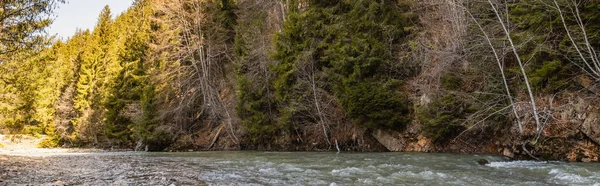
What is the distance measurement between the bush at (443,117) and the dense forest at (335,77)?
50 millimetres

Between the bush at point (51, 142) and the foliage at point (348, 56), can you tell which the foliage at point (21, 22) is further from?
the bush at point (51, 142)

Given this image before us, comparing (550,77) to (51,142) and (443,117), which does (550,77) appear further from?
(51,142)

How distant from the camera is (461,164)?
9789 mm

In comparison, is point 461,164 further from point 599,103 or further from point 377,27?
point 377,27

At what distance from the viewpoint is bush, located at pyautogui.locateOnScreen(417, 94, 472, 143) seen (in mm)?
13344

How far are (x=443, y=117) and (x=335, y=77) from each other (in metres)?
5.14

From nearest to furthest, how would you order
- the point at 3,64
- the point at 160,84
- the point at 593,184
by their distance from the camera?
the point at 593,184 → the point at 3,64 → the point at 160,84

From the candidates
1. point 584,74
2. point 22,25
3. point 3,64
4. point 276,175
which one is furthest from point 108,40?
point 584,74

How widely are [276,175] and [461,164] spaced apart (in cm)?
492

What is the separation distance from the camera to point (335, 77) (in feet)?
54.6

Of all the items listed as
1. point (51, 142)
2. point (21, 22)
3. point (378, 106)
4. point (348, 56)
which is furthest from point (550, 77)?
point (51, 142)

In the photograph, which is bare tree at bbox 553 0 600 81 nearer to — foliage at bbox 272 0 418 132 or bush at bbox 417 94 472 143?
bush at bbox 417 94 472 143

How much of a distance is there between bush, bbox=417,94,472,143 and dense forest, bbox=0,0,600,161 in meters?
0.05

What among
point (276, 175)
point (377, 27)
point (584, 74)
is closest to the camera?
point (276, 175)
